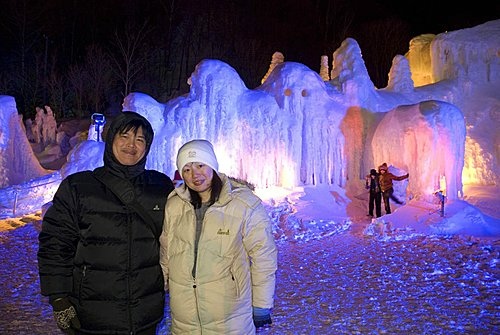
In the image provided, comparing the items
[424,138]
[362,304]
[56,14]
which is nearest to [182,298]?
[362,304]

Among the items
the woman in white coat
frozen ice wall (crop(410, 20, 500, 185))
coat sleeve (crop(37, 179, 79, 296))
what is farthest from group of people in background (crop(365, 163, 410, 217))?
coat sleeve (crop(37, 179, 79, 296))

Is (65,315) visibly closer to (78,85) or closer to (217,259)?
(217,259)

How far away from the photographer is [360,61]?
582 inches

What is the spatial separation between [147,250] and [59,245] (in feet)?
1.71

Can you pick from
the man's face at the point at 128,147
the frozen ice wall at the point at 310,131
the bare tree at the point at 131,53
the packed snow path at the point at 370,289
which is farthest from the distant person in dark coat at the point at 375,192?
the bare tree at the point at 131,53

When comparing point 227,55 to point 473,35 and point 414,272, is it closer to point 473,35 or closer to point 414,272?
point 473,35

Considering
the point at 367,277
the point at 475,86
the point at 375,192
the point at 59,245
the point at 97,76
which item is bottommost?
the point at 367,277

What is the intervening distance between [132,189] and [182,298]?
753 millimetres

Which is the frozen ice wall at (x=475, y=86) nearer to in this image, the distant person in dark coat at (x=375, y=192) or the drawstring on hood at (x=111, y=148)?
the distant person in dark coat at (x=375, y=192)

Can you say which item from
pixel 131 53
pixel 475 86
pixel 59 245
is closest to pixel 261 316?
pixel 59 245

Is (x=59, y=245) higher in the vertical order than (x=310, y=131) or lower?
lower

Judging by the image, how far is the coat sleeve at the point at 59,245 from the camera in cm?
254

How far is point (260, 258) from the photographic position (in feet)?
8.85

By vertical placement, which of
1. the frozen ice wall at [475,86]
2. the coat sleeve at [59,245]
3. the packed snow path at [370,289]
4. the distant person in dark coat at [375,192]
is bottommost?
the packed snow path at [370,289]
